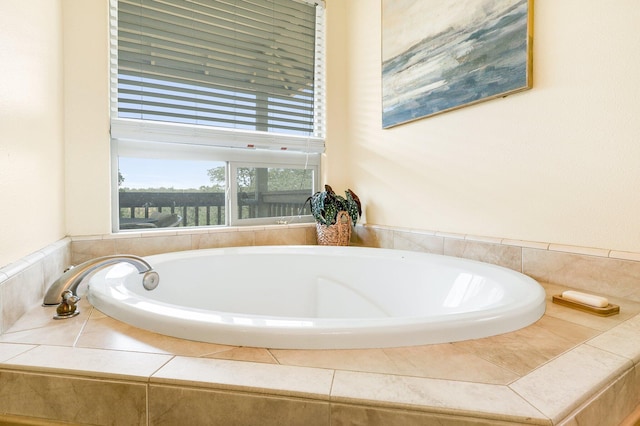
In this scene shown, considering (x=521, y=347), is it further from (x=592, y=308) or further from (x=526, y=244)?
(x=526, y=244)

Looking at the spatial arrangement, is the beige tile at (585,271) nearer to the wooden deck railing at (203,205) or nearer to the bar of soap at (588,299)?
the bar of soap at (588,299)

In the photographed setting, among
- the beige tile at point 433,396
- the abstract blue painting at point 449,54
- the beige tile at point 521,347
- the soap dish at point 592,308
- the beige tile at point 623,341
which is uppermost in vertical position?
the abstract blue painting at point 449,54

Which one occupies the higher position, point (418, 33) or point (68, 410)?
point (418, 33)

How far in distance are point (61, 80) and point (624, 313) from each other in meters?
2.33

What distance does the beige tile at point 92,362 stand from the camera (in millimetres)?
572

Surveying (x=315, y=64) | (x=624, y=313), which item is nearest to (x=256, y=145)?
(x=315, y=64)

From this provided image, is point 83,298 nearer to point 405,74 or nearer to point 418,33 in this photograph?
point 405,74

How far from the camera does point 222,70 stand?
6.44 feet

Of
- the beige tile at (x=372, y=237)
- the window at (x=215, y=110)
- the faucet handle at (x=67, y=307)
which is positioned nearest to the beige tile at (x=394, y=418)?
the faucet handle at (x=67, y=307)

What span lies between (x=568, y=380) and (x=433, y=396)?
0.25 m

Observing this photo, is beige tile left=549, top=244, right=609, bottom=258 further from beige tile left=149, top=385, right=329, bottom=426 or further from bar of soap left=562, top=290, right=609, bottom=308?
beige tile left=149, top=385, right=329, bottom=426

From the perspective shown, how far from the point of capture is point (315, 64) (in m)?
2.28

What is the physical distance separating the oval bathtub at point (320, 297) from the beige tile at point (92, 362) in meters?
0.10

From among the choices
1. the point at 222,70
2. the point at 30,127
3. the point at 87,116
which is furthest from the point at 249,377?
the point at 222,70
